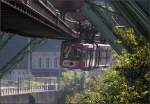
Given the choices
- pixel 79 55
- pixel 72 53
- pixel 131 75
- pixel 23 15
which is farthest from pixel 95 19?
pixel 23 15

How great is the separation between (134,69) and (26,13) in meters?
4.30

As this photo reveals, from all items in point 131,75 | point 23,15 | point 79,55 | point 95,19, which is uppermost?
point 95,19

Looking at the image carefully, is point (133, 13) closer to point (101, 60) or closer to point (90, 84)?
point (101, 60)

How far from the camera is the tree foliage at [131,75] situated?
19.2 meters

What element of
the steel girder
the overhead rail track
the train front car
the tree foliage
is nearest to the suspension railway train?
the train front car

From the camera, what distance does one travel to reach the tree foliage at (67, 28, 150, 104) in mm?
19203

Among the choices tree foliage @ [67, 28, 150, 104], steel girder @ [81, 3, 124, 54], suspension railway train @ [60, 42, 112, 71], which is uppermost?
steel girder @ [81, 3, 124, 54]

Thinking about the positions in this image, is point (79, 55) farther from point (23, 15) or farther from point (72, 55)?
point (23, 15)

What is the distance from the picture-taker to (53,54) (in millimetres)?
104438

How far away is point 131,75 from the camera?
810 inches

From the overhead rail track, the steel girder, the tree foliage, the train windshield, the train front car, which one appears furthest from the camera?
the train windshield

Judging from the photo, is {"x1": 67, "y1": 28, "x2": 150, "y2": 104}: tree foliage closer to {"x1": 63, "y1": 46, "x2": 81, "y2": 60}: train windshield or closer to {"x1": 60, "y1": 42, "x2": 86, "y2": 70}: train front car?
{"x1": 60, "y1": 42, "x2": 86, "y2": 70}: train front car

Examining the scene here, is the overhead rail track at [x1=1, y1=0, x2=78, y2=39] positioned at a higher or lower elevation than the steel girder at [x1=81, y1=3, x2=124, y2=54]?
lower

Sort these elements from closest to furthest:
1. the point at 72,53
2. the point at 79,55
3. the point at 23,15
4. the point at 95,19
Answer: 1. the point at 23,15
2. the point at 95,19
3. the point at 79,55
4. the point at 72,53
